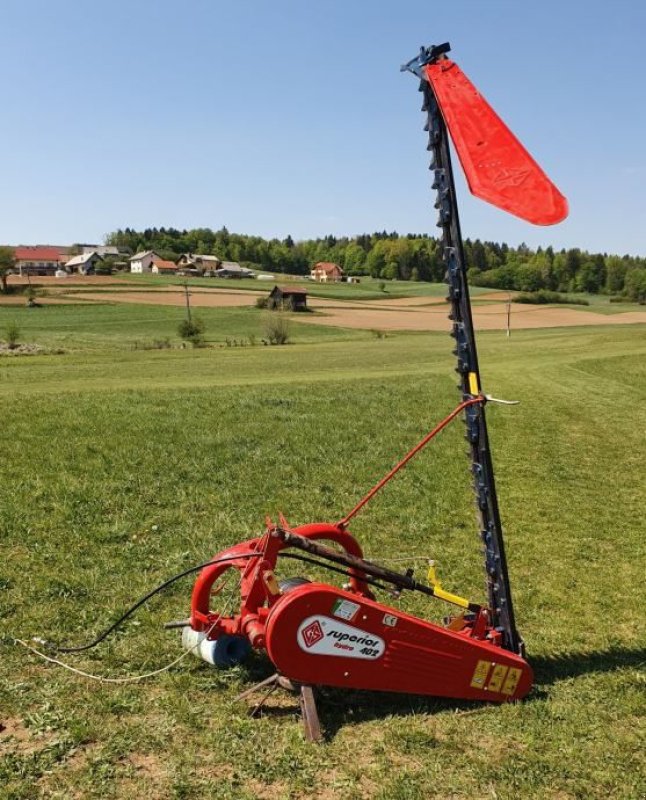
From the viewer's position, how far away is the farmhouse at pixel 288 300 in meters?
93.9

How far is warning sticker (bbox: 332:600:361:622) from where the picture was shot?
5.29 meters

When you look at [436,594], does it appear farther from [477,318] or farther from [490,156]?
[477,318]

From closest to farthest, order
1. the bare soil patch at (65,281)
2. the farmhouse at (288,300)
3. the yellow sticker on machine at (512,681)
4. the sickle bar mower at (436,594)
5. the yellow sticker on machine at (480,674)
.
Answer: the sickle bar mower at (436,594) < the yellow sticker on machine at (480,674) < the yellow sticker on machine at (512,681) < the farmhouse at (288,300) < the bare soil patch at (65,281)

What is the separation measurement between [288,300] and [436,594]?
89.6 m

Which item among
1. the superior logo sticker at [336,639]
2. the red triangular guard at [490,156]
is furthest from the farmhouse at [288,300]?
the superior logo sticker at [336,639]

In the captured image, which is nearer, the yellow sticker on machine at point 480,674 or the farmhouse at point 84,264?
the yellow sticker on machine at point 480,674

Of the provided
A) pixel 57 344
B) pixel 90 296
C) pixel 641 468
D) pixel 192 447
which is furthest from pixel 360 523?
pixel 90 296

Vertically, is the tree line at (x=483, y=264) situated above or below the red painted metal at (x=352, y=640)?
above

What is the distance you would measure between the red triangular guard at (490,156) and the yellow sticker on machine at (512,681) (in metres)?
3.82

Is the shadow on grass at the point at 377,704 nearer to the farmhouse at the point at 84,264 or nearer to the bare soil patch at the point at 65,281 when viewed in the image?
the bare soil patch at the point at 65,281

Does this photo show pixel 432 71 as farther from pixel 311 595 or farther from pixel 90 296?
pixel 90 296

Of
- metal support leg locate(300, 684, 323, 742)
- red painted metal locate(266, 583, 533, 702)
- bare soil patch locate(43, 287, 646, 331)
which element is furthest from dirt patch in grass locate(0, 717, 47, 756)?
bare soil patch locate(43, 287, 646, 331)

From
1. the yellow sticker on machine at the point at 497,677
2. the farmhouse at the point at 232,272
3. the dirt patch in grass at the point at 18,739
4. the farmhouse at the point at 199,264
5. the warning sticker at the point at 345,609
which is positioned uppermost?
the farmhouse at the point at 199,264

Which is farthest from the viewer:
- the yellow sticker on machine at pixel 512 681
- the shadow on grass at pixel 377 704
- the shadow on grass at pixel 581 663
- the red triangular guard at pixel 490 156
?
the shadow on grass at pixel 581 663
